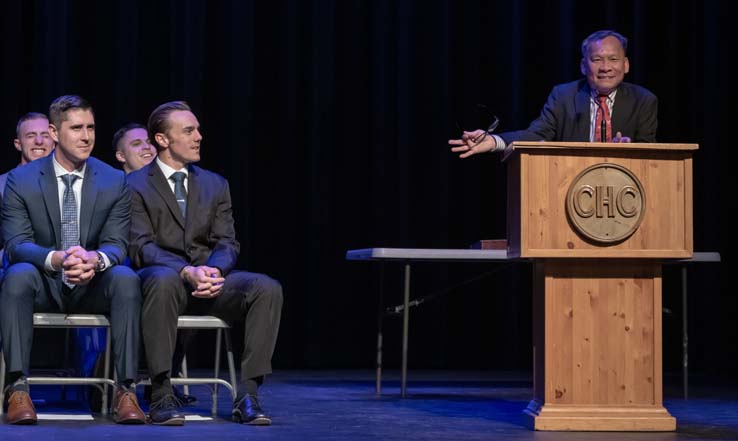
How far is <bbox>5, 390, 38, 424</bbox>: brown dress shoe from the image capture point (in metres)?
3.72

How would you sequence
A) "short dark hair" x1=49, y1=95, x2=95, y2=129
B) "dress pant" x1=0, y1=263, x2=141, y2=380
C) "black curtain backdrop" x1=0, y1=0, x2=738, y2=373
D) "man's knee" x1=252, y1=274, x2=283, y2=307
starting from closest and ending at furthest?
"dress pant" x1=0, y1=263, x2=141, y2=380 → "man's knee" x1=252, y1=274, x2=283, y2=307 → "short dark hair" x1=49, y1=95, x2=95, y2=129 → "black curtain backdrop" x1=0, y1=0, x2=738, y2=373

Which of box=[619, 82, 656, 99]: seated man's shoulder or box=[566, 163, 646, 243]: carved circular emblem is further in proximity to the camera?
box=[619, 82, 656, 99]: seated man's shoulder

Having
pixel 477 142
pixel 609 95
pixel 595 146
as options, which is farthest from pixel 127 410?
pixel 609 95

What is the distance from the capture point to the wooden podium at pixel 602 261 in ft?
12.5

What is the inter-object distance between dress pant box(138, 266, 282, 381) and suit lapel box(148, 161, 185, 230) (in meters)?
0.28

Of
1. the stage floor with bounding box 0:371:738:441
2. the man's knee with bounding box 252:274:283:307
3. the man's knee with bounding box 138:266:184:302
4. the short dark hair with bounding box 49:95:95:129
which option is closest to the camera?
the stage floor with bounding box 0:371:738:441

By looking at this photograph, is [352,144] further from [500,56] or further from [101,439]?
[101,439]

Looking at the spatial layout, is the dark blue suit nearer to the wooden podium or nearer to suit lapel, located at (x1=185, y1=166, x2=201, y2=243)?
Answer: suit lapel, located at (x1=185, y1=166, x2=201, y2=243)

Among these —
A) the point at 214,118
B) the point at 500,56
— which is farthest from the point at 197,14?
the point at 500,56

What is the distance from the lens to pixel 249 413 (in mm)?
3898

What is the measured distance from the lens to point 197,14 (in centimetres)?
655

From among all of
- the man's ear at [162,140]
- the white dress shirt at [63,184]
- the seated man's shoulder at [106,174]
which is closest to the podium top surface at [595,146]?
the man's ear at [162,140]

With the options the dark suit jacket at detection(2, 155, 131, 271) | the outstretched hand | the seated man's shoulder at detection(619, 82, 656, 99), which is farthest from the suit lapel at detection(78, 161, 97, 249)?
the seated man's shoulder at detection(619, 82, 656, 99)

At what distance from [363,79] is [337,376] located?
73.4 inches
